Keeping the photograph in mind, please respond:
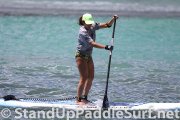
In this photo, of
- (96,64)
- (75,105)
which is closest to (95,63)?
(96,64)

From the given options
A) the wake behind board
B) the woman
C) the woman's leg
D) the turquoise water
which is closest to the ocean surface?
the turquoise water

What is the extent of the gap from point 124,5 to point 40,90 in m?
39.3

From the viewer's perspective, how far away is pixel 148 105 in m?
12.8

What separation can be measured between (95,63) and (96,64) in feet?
0.94

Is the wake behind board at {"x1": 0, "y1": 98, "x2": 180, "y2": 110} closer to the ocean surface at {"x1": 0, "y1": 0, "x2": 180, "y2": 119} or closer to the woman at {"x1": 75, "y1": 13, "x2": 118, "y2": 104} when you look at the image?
the woman at {"x1": 75, "y1": 13, "x2": 118, "y2": 104}

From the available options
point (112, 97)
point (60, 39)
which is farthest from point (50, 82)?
point (60, 39)

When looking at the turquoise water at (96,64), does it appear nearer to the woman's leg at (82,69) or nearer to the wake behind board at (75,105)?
the wake behind board at (75,105)

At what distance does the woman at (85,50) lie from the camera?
41.0 ft

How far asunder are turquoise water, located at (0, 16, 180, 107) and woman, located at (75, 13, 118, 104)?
5.77 ft

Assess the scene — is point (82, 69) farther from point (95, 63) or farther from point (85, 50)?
point (95, 63)

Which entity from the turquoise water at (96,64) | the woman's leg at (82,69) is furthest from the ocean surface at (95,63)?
the woman's leg at (82,69)

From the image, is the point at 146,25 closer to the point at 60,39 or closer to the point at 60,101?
the point at 60,39

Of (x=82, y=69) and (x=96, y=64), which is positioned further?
(x=96, y=64)

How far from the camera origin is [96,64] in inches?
818
